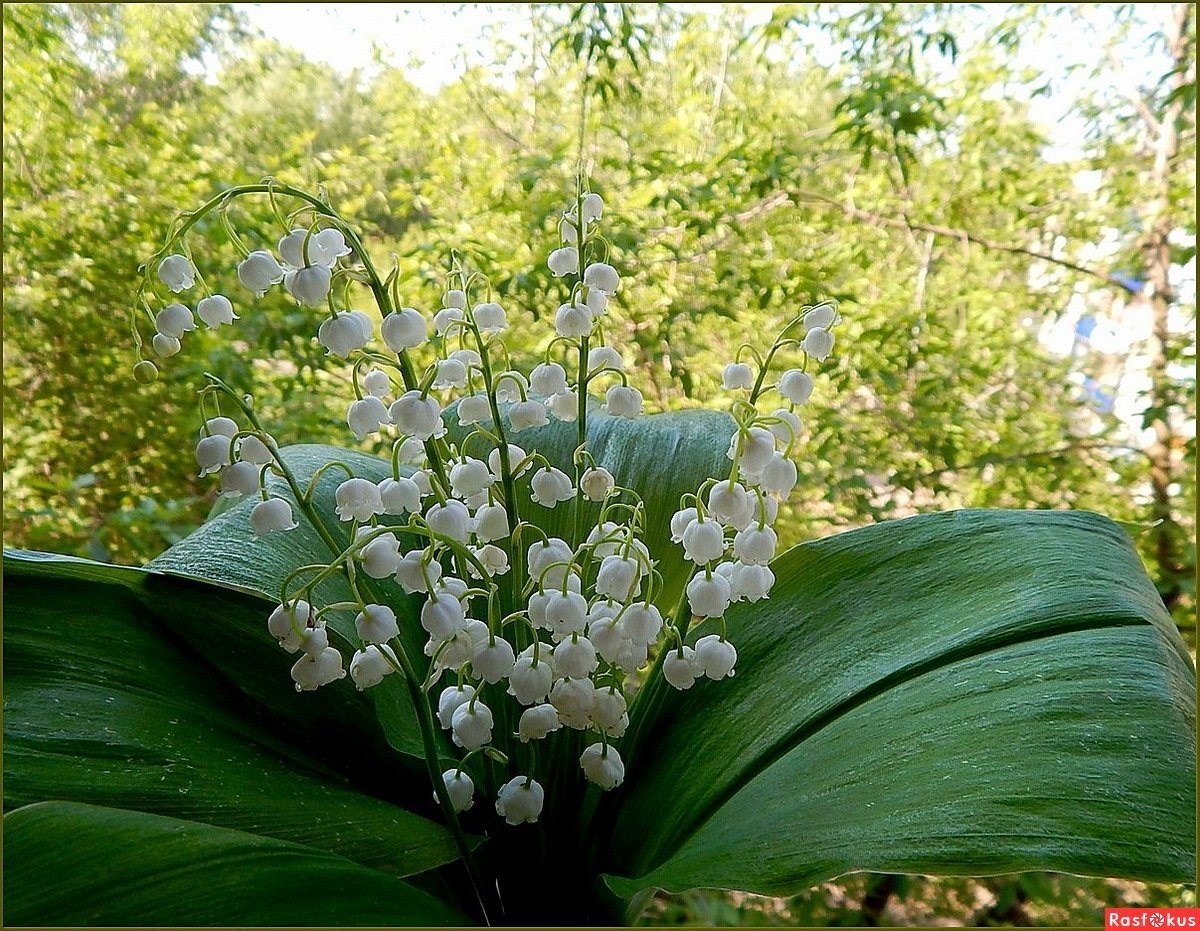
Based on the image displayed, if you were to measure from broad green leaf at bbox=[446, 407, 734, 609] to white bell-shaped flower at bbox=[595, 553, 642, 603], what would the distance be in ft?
0.51

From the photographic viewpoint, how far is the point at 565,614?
Result: 0.31 meters

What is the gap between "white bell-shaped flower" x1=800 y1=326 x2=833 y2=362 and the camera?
34 centimetres

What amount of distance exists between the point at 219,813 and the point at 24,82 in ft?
4.18

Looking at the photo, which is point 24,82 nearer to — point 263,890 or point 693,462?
point 693,462

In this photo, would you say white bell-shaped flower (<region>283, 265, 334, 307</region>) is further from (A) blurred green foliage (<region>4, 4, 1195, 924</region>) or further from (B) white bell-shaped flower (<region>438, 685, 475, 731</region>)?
(A) blurred green foliage (<region>4, 4, 1195, 924</region>)

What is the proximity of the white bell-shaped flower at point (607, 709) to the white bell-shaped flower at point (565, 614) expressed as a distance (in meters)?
0.03

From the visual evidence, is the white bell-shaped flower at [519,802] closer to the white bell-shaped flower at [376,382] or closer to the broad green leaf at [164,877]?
the broad green leaf at [164,877]

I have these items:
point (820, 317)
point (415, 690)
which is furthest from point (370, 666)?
point (820, 317)

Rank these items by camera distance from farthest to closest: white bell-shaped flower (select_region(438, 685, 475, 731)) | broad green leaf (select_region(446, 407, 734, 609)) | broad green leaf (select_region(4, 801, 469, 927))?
1. broad green leaf (select_region(446, 407, 734, 609))
2. white bell-shaped flower (select_region(438, 685, 475, 731))
3. broad green leaf (select_region(4, 801, 469, 927))

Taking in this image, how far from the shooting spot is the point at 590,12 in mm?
1154

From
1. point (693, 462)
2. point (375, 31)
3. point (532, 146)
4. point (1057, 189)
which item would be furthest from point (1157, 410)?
point (375, 31)

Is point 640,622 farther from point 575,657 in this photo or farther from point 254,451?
point 254,451

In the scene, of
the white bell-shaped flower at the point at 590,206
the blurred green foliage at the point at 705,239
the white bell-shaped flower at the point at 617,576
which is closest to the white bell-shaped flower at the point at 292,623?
the white bell-shaped flower at the point at 617,576

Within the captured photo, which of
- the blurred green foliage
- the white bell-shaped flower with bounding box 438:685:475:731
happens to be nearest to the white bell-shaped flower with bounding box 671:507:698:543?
the white bell-shaped flower with bounding box 438:685:475:731
